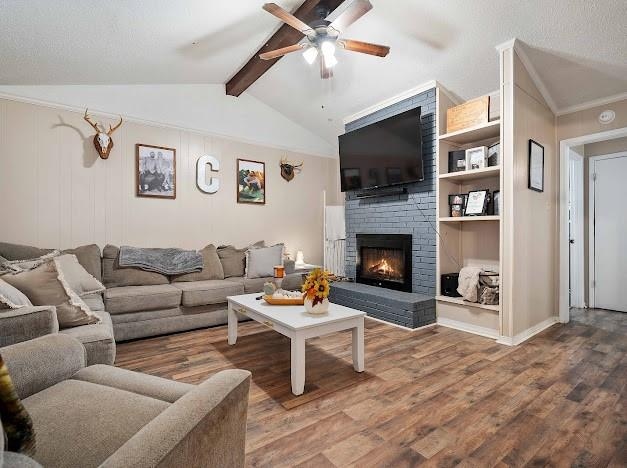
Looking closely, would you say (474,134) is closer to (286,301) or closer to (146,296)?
(286,301)

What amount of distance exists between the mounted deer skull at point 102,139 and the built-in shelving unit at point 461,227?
12.1 ft

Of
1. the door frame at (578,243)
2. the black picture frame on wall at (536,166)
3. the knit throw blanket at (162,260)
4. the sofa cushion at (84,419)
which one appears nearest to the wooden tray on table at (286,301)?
the sofa cushion at (84,419)

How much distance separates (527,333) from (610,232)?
2186mm

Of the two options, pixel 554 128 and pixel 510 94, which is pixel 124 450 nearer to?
pixel 510 94

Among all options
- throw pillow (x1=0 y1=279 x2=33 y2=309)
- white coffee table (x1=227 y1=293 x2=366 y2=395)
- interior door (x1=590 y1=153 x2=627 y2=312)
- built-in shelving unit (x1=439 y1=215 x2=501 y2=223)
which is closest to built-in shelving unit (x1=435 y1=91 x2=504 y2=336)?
built-in shelving unit (x1=439 y1=215 x2=501 y2=223)

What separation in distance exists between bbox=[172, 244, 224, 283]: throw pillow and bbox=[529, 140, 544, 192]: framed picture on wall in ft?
11.5

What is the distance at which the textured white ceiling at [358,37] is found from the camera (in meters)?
2.41

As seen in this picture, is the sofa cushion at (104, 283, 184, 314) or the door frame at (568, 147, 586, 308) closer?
the sofa cushion at (104, 283, 184, 314)

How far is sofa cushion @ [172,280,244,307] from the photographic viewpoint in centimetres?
322

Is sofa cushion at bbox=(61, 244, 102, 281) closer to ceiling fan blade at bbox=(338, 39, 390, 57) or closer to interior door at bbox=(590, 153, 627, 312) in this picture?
ceiling fan blade at bbox=(338, 39, 390, 57)

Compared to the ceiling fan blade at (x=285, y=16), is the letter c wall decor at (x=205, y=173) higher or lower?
lower

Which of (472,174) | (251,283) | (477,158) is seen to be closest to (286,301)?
(251,283)

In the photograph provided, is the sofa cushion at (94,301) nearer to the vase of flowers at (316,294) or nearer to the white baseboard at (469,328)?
the vase of flowers at (316,294)

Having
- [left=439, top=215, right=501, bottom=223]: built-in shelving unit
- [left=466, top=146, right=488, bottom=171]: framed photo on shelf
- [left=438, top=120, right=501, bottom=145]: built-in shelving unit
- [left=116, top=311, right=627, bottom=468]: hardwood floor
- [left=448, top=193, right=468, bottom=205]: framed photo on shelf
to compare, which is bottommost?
[left=116, top=311, right=627, bottom=468]: hardwood floor
